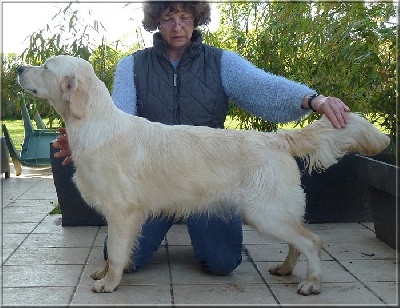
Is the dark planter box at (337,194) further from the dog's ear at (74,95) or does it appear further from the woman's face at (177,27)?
the dog's ear at (74,95)

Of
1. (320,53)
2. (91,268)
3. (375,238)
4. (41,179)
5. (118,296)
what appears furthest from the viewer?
(41,179)

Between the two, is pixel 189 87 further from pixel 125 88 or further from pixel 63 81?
pixel 63 81

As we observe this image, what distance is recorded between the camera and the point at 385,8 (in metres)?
5.45

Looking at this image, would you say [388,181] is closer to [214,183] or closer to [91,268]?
[214,183]

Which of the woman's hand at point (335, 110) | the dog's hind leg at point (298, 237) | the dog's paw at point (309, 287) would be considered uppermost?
the woman's hand at point (335, 110)

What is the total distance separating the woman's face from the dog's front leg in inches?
55.1

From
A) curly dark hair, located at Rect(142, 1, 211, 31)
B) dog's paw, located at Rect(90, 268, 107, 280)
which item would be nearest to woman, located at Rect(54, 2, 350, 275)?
curly dark hair, located at Rect(142, 1, 211, 31)

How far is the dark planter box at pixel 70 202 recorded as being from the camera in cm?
568

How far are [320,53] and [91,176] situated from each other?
3155mm

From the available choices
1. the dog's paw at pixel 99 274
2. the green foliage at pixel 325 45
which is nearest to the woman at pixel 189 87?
the dog's paw at pixel 99 274

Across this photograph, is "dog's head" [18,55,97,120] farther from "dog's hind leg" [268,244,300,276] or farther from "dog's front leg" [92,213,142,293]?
"dog's hind leg" [268,244,300,276]

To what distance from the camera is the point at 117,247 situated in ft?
12.6

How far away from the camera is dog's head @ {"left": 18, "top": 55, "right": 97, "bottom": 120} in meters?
3.72

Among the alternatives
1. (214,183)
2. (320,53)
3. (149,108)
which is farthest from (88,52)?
(214,183)
